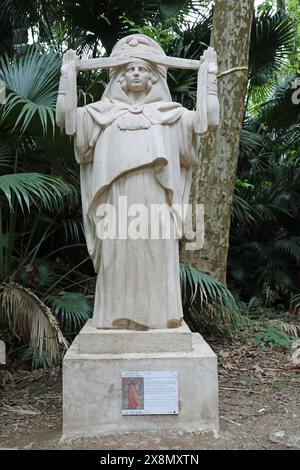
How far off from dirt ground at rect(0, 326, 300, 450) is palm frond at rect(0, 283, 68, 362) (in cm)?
51

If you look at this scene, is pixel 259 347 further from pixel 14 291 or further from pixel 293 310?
pixel 14 291

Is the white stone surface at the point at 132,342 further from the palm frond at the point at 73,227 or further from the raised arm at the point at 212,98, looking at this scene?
the palm frond at the point at 73,227

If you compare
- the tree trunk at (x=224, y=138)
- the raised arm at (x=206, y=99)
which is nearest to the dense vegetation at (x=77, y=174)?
the tree trunk at (x=224, y=138)

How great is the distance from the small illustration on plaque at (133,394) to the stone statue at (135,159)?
389 mm

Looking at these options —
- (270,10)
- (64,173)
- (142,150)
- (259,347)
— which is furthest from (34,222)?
(270,10)

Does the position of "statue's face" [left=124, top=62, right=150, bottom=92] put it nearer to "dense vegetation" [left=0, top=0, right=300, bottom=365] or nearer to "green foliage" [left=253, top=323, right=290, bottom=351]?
"dense vegetation" [left=0, top=0, right=300, bottom=365]

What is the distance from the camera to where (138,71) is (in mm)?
3488

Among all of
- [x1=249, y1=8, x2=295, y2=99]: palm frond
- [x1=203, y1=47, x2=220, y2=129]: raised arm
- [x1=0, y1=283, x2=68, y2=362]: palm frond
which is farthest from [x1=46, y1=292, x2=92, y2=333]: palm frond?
[x1=249, y1=8, x2=295, y2=99]: palm frond

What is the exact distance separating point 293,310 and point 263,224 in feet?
5.95

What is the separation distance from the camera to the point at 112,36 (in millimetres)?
6820

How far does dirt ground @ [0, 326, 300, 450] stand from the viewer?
307 centimetres

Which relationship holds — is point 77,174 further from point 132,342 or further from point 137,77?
point 132,342

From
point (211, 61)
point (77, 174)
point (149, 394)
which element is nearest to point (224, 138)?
point (77, 174)

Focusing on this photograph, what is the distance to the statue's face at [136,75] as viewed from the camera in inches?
137
